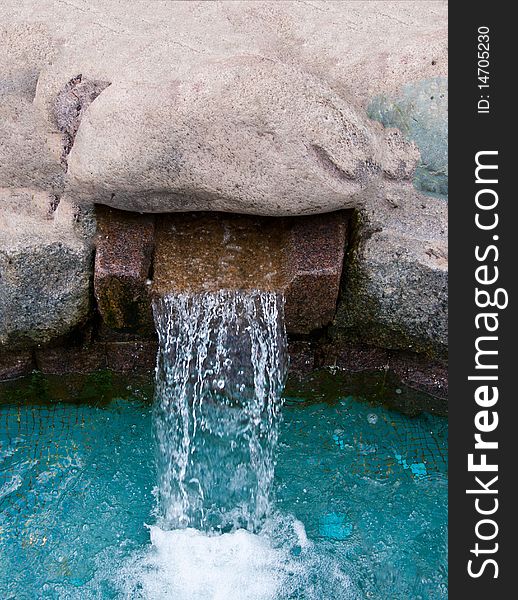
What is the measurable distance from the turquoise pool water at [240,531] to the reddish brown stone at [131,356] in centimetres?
19

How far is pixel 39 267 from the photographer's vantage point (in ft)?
12.4

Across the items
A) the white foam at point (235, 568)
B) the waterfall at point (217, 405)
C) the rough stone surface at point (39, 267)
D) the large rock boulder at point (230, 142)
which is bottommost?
the white foam at point (235, 568)

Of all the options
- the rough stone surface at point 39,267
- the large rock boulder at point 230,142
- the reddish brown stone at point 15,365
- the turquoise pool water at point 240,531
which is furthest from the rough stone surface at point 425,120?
the reddish brown stone at point 15,365

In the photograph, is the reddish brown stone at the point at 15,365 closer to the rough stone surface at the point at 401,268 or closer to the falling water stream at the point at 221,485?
the falling water stream at the point at 221,485

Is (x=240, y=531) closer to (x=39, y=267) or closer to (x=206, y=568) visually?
(x=206, y=568)

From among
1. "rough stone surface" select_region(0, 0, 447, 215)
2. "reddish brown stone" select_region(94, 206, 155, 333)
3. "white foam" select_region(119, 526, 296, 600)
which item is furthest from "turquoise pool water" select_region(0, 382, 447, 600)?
"rough stone surface" select_region(0, 0, 447, 215)

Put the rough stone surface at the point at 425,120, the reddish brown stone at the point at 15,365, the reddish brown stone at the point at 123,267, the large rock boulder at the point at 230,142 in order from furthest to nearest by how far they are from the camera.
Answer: the reddish brown stone at the point at 15,365 < the rough stone surface at the point at 425,120 < the reddish brown stone at the point at 123,267 < the large rock boulder at the point at 230,142

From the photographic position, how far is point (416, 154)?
3920mm

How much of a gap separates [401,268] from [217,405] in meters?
1.19

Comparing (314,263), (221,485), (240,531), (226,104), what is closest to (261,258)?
(314,263)

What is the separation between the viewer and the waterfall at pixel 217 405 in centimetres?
383

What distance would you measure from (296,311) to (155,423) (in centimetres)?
99

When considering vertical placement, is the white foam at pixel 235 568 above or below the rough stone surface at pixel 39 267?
below

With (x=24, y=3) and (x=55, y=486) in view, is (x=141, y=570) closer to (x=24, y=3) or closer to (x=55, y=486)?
(x=55, y=486)
